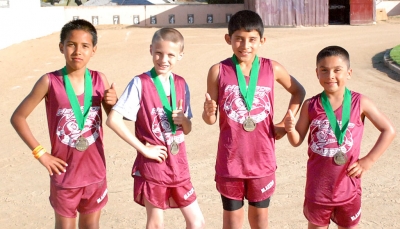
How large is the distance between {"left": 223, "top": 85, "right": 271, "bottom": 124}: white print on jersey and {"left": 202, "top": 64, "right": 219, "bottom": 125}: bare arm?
0.40 ft

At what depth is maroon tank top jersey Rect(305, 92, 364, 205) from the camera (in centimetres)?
434

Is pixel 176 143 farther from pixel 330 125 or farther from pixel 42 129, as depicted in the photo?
pixel 42 129

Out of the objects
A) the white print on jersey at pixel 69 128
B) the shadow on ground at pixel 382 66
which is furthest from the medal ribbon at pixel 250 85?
the shadow on ground at pixel 382 66

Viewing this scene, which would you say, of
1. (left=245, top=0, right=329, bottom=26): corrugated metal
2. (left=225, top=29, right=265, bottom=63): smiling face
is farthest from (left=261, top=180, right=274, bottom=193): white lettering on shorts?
(left=245, top=0, right=329, bottom=26): corrugated metal

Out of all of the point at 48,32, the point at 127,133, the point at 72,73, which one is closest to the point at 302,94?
the point at 127,133

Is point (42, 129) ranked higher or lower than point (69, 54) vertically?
lower

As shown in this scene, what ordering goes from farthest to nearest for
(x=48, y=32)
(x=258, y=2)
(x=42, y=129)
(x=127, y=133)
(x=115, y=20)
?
1. (x=115, y=20)
2. (x=258, y=2)
3. (x=48, y=32)
4. (x=42, y=129)
5. (x=127, y=133)

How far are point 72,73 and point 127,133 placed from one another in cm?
64

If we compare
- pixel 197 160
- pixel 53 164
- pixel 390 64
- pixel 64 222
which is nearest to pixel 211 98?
pixel 53 164

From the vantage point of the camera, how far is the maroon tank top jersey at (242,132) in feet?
14.9

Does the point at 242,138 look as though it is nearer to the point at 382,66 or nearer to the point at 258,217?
the point at 258,217

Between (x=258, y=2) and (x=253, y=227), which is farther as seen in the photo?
(x=258, y=2)

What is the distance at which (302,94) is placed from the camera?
4828 mm

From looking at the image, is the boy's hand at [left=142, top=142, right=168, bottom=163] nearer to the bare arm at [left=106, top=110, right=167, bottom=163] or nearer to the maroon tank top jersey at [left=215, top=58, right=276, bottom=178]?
the bare arm at [left=106, top=110, right=167, bottom=163]
